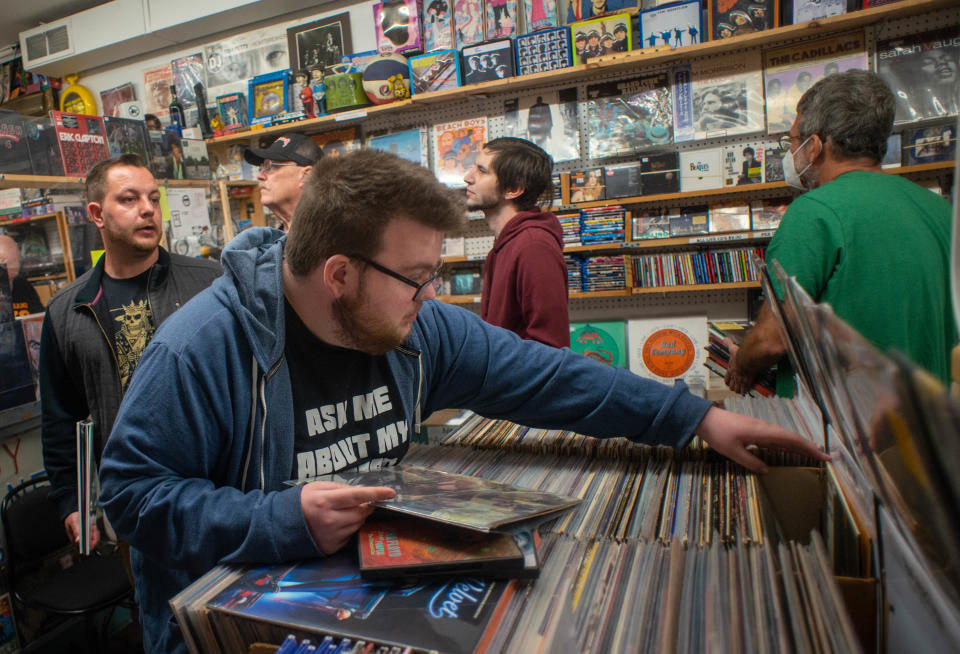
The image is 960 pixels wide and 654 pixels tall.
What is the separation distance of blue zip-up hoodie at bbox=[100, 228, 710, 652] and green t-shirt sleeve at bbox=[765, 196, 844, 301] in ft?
2.49

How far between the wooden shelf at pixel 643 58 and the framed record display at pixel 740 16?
72 mm

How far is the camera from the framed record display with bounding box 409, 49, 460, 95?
3596 millimetres

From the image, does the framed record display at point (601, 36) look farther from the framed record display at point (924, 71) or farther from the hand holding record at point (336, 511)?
the hand holding record at point (336, 511)

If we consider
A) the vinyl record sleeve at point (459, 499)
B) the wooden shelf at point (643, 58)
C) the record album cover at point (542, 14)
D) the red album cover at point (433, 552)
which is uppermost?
the record album cover at point (542, 14)

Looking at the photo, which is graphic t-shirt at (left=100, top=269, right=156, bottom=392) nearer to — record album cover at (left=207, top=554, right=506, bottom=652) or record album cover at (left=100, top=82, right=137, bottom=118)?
record album cover at (left=207, top=554, right=506, bottom=652)

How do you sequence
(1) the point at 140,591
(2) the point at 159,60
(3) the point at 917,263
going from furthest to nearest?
(2) the point at 159,60 → (3) the point at 917,263 → (1) the point at 140,591

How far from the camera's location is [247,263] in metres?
1.03

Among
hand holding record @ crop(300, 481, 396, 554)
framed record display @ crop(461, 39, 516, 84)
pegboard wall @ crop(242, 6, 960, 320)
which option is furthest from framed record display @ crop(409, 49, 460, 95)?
hand holding record @ crop(300, 481, 396, 554)

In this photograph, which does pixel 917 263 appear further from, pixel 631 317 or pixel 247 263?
pixel 631 317

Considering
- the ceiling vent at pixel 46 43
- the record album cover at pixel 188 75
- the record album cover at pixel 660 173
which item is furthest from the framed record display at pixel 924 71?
the ceiling vent at pixel 46 43

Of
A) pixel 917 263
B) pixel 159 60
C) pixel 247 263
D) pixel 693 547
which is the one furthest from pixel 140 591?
pixel 159 60

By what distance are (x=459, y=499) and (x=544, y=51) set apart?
10.6ft

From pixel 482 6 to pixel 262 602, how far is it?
3.82 m

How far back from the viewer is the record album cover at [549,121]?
362cm
